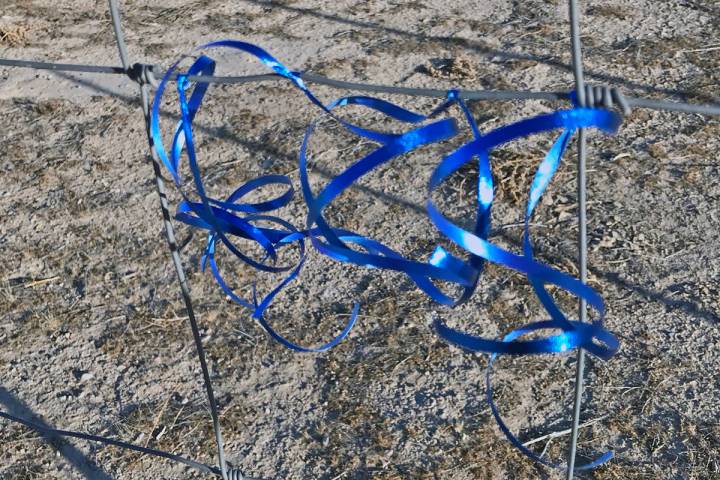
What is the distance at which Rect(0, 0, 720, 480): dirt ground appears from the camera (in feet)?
7.95

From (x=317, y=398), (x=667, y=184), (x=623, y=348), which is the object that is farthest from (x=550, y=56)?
(x=317, y=398)

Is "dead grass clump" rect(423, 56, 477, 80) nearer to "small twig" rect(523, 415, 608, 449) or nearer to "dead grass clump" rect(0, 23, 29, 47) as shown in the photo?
"small twig" rect(523, 415, 608, 449)

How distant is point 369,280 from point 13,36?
8.11 feet

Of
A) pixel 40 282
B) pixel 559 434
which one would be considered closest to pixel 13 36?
pixel 40 282

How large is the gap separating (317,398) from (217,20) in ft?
8.09

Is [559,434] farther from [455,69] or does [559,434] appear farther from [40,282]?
[455,69]

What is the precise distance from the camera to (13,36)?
173 inches

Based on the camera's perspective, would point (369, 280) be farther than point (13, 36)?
No

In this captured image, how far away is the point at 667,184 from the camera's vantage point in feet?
10.3

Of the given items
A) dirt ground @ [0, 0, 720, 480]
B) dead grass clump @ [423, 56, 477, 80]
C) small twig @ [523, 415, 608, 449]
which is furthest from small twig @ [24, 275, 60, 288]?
dead grass clump @ [423, 56, 477, 80]

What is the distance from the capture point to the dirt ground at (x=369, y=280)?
7.95 ft

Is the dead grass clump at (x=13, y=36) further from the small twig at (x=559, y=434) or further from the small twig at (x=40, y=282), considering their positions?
the small twig at (x=559, y=434)

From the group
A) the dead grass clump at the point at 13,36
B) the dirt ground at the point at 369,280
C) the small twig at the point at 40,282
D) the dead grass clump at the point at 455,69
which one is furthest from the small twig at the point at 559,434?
the dead grass clump at the point at 13,36

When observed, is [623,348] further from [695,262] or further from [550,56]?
[550,56]
